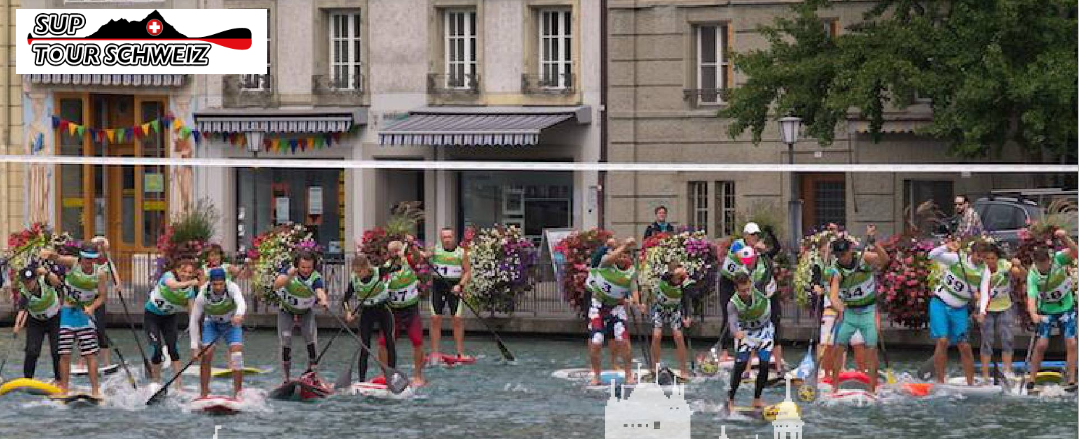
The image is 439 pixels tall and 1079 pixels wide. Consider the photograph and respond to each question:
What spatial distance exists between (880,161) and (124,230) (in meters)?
14.0

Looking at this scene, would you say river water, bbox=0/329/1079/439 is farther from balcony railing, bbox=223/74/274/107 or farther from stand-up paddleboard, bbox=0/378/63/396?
balcony railing, bbox=223/74/274/107

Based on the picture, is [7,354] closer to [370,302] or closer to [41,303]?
[41,303]

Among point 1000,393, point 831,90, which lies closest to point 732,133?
point 831,90

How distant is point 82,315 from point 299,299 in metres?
2.26

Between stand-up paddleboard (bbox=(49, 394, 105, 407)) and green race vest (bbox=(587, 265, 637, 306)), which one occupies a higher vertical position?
green race vest (bbox=(587, 265, 637, 306))

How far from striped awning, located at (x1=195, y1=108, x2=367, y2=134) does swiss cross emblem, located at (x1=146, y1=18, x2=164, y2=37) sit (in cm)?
292

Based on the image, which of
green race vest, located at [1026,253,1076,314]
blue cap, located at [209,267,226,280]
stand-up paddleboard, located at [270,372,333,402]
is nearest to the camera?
blue cap, located at [209,267,226,280]

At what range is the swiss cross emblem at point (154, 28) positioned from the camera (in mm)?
44094

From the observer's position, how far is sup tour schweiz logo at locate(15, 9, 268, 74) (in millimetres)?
43000

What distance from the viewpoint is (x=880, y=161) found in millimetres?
43812

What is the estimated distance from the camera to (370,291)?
2897 centimetres

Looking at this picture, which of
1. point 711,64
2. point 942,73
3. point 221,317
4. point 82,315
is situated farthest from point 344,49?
point 221,317

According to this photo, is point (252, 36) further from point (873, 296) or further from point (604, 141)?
point (873, 296)

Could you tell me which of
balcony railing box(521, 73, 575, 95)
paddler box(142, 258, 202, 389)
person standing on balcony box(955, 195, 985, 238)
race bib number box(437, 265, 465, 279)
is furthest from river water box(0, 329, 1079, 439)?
balcony railing box(521, 73, 575, 95)
